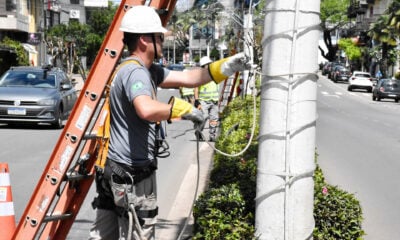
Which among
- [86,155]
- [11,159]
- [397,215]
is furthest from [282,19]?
[11,159]

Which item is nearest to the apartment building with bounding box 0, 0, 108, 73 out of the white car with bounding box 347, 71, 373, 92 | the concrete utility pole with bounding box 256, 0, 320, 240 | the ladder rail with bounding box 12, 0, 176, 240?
the white car with bounding box 347, 71, 373, 92

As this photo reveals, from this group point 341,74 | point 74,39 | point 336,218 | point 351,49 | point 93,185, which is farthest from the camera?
point 351,49

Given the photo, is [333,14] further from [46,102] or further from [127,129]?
[127,129]

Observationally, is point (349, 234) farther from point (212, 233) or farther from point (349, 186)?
point (349, 186)

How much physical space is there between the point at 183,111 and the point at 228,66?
0.78 meters

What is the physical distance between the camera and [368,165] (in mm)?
13055

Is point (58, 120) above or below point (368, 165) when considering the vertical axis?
below

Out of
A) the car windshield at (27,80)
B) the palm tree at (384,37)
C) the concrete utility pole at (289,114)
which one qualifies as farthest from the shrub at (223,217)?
the palm tree at (384,37)

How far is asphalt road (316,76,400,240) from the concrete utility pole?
135 inches

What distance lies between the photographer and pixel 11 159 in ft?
41.2

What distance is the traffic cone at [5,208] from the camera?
607cm

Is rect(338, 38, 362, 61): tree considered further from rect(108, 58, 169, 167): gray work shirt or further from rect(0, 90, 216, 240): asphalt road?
rect(108, 58, 169, 167): gray work shirt

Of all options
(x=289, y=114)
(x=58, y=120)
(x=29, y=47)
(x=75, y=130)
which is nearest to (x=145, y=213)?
(x=75, y=130)

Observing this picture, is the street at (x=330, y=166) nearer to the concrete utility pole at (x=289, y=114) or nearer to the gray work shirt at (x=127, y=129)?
the gray work shirt at (x=127, y=129)
